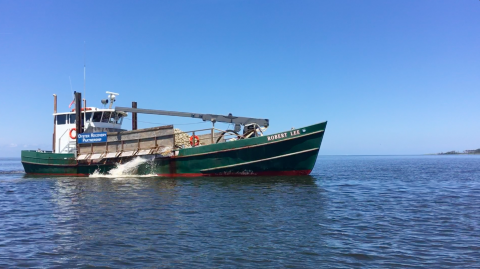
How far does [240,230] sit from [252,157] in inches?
464

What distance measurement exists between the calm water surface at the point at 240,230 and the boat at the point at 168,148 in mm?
6169

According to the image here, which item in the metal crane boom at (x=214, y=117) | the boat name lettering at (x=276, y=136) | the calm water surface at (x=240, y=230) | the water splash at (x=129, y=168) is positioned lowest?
the calm water surface at (x=240, y=230)

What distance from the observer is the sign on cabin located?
23.2 m

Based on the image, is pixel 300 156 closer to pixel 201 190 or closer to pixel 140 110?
pixel 201 190

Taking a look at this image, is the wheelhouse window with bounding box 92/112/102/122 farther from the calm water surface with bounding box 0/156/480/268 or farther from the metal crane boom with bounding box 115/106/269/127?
the calm water surface with bounding box 0/156/480/268

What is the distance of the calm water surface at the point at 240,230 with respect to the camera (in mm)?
6137

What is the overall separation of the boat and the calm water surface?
617cm

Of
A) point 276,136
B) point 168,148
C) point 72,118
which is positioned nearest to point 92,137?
point 72,118

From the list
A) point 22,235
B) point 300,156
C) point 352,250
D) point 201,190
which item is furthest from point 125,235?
point 300,156

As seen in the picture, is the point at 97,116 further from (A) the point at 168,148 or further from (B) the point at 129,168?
(A) the point at 168,148

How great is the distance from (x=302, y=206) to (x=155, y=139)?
1296cm

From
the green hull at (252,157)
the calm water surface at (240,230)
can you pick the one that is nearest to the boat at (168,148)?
the green hull at (252,157)

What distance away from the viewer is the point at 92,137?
76.8 ft

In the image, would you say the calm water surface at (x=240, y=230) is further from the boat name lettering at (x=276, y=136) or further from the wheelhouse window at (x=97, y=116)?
the wheelhouse window at (x=97, y=116)
